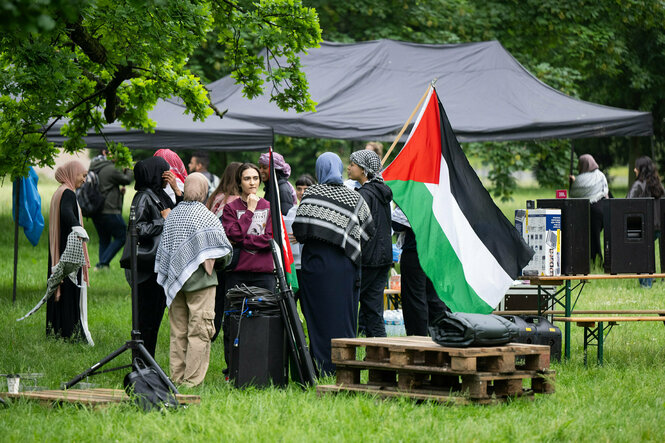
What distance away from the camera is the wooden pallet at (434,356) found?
6.75 metres

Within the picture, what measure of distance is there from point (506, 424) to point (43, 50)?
17.4 ft

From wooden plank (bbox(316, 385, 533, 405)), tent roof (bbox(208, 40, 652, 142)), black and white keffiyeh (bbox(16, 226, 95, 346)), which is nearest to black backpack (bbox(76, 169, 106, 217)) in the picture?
tent roof (bbox(208, 40, 652, 142))

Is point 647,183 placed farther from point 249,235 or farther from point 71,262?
point 71,262

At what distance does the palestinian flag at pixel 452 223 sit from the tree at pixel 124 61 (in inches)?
78.7

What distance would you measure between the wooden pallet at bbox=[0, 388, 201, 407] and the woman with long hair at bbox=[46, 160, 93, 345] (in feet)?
11.0

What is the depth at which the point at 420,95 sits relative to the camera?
625 inches

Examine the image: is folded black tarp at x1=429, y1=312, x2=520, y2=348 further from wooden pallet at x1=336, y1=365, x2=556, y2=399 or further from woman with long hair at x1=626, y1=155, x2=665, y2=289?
woman with long hair at x1=626, y1=155, x2=665, y2=289

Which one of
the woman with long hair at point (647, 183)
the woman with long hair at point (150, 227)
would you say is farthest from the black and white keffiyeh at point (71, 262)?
the woman with long hair at point (647, 183)

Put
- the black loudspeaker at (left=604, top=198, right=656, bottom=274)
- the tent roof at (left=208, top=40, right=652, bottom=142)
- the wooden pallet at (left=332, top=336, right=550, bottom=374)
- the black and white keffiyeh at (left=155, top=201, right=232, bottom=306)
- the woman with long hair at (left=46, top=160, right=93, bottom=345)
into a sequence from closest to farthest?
the wooden pallet at (left=332, top=336, right=550, bottom=374), the black and white keffiyeh at (left=155, top=201, right=232, bottom=306), the black loudspeaker at (left=604, top=198, right=656, bottom=274), the woman with long hair at (left=46, top=160, right=93, bottom=345), the tent roof at (left=208, top=40, right=652, bottom=142)

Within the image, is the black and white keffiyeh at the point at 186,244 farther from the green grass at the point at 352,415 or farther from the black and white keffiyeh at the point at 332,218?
the green grass at the point at 352,415

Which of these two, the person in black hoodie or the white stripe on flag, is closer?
the white stripe on flag

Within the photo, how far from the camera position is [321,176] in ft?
27.8

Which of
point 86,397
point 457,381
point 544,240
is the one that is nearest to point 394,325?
point 544,240

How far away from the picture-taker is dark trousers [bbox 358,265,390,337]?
969cm
